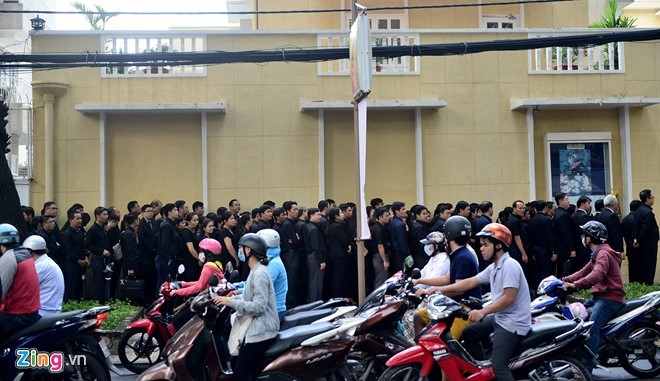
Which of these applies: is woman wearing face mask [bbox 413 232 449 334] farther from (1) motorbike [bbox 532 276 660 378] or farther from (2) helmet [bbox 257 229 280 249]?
(2) helmet [bbox 257 229 280 249]

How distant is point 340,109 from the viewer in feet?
60.8

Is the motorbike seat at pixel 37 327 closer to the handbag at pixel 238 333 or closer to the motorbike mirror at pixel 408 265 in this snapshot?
the handbag at pixel 238 333

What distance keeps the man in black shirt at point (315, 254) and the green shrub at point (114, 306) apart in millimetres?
3074

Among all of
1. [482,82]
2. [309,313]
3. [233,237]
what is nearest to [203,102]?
[233,237]

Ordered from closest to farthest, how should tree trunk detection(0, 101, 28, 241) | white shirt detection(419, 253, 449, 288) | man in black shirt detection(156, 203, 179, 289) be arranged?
1. white shirt detection(419, 253, 449, 288)
2. tree trunk detection(0, 101, 28, 241)
3. man in black shirt detection(156, 203, 179, 289)

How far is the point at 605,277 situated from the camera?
9445 millimetres

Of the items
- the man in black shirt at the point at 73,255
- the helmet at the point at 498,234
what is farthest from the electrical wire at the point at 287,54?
the helmet at the point at 498,234

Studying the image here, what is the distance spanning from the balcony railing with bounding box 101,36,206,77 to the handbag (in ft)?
35.3

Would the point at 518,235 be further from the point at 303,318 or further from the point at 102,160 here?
the point at 102,160

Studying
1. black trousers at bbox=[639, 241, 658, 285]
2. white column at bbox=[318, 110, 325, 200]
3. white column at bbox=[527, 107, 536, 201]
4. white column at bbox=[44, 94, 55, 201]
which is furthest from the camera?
white column at bbox=[527, 107, 536, 201]

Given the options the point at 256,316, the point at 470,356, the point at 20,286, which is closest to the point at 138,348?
the point at 20,286

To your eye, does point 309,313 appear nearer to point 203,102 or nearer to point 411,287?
point 411,287

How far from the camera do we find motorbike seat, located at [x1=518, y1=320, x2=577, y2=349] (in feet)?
25.9

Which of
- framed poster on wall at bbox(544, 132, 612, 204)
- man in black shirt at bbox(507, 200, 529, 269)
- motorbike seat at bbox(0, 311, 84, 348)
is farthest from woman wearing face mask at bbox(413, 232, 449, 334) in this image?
framed poster on wall at bbox(544, 132, 612, 204)
